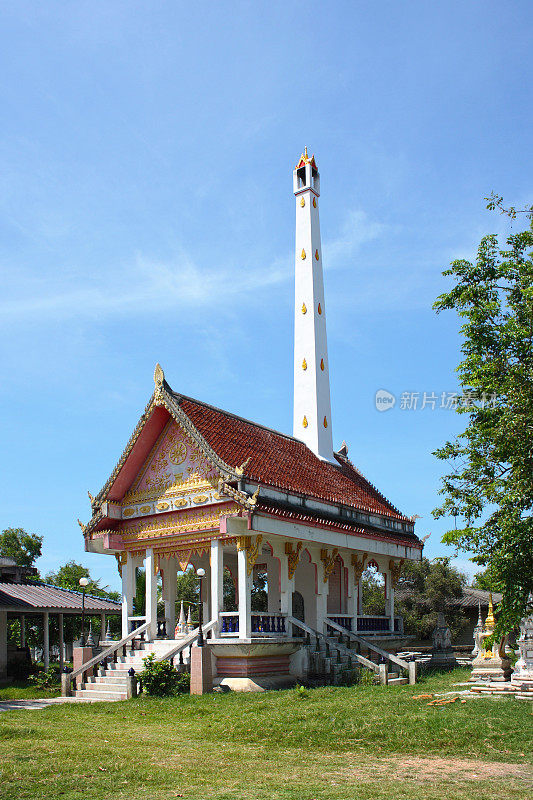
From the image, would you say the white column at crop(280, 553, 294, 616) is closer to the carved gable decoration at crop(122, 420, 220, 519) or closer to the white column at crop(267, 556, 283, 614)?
the white column at crop(267, 556, 283, 614)

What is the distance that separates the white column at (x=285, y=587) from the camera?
796 inches

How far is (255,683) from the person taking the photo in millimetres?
18141

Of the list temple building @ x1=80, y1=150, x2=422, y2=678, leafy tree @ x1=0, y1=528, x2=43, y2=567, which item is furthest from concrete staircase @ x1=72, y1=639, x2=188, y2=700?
leafy tree @ x1=0, y1=528, x2=43, y2=567

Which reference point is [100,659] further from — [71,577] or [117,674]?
[71,577]

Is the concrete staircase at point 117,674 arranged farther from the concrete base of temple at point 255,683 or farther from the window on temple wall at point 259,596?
the window on temple wall at point 259,596

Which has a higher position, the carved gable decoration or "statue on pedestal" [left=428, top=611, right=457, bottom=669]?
the carved gable decoration

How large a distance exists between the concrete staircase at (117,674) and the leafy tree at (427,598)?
2239cm

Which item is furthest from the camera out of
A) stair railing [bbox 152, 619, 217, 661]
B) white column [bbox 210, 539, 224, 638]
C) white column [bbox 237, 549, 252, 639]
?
white column [bbox 210, 539, 224, 638]

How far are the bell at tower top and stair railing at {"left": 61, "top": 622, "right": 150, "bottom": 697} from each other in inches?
655

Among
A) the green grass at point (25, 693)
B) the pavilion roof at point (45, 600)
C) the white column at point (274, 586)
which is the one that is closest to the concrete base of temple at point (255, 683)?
the white column at point (274, 586)

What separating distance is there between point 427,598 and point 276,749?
101ft

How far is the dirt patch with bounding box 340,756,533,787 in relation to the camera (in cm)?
906

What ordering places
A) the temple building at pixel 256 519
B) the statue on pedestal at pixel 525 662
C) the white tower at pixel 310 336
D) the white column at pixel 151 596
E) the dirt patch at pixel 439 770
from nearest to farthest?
the dirt patch at pixel 439 770, the statue on pedestal at pixel 525 662, the temple building at pixel 256 519, the white column at pixel 151 596, the white tower at pixel 310 336

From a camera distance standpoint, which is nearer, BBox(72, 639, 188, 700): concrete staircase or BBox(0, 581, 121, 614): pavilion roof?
BBox(72, 639, 188, 700): concrete staircase
